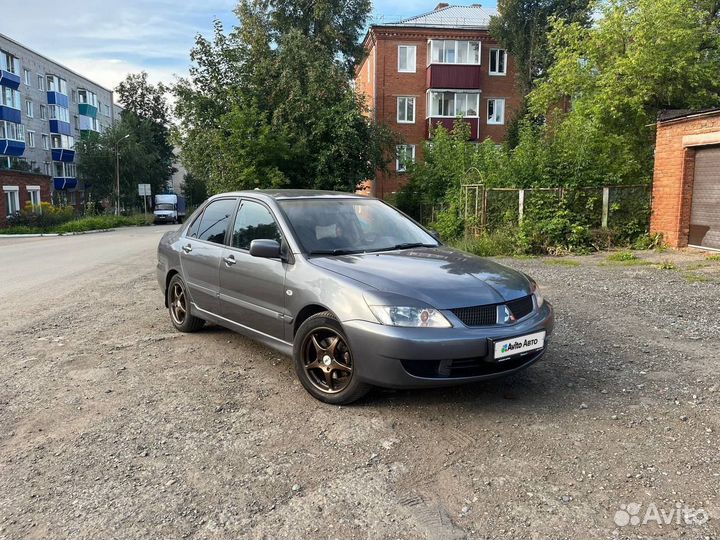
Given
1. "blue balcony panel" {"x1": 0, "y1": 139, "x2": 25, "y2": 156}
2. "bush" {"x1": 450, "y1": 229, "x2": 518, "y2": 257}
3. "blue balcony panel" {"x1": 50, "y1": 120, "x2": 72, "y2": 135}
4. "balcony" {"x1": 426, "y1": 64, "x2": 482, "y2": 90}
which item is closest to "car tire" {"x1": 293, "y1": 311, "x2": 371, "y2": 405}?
"bush" {"x1": 450, "y1": 229, "x2": 518, "y2": 257}

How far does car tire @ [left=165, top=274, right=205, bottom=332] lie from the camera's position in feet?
20.0

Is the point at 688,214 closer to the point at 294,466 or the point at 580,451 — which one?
the point at 580,451

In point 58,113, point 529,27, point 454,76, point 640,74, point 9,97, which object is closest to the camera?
point 640,74

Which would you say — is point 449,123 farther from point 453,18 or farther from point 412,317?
point 412,317

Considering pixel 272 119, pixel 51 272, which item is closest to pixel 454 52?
pixel 272 119

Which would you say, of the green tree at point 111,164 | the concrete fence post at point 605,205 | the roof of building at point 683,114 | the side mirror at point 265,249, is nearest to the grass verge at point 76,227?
the green tree at point 111,164

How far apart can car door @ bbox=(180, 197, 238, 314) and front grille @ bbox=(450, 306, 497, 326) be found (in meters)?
2.58

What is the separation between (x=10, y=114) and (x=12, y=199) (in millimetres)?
13421

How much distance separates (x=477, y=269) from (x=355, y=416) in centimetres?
146

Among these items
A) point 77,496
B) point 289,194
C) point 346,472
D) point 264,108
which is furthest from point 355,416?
point 264,108

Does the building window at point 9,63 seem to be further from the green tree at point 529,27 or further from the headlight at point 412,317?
the headlight at point 412,317

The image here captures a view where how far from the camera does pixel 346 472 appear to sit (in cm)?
318

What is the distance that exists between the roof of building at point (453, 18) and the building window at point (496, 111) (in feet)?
15.4

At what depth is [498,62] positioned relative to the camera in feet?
121
